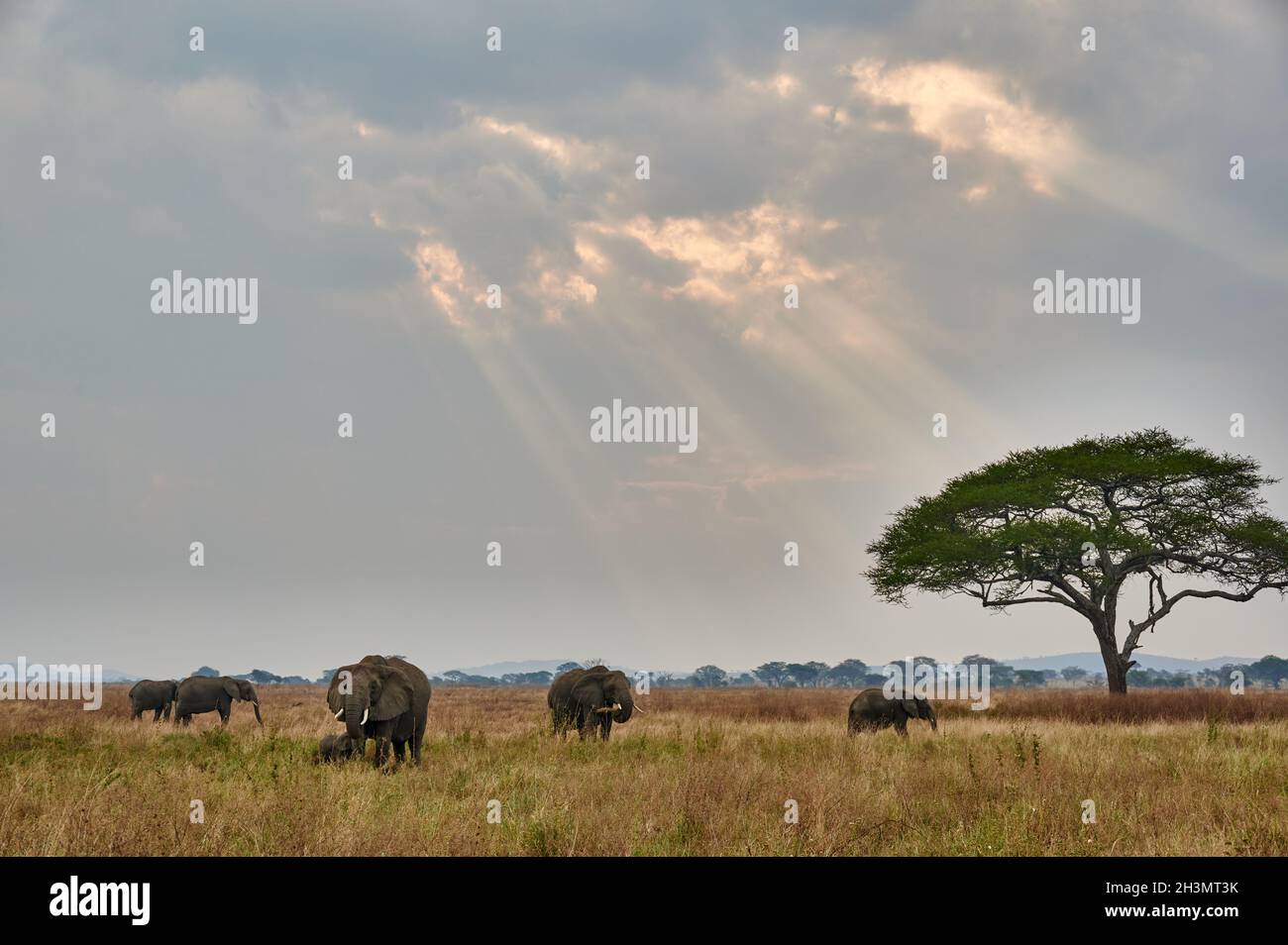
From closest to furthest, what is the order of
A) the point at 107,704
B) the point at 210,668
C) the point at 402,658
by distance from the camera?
the point at 402,658 < the point at 107,704 < the point at 210,668

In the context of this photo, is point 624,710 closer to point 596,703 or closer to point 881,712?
point 596,703

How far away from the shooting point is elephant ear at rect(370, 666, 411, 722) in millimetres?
13703

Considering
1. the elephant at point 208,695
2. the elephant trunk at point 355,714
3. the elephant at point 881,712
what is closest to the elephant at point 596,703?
the elephant at point 881,712

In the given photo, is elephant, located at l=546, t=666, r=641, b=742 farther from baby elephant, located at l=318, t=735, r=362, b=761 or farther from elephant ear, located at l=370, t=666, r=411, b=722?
baby elephant, located at l=318, t=735, r=362, b=761

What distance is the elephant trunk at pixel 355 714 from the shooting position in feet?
44.2

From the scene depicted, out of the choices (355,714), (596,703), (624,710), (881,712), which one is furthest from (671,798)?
(881,712)

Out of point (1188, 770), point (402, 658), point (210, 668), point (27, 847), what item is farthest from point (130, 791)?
point (210, 668)

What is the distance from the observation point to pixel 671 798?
9102 mm

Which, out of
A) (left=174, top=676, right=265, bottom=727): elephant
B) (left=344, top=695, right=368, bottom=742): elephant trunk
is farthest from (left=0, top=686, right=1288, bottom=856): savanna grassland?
(left=174, top=676, right=265, bottom=727): elephant

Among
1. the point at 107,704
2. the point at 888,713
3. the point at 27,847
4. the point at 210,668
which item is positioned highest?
the point at 27,847

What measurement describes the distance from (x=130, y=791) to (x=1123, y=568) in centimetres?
3185
